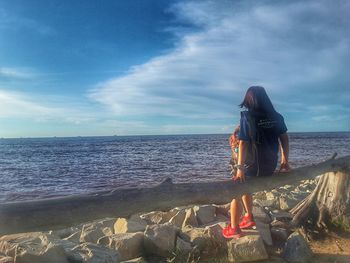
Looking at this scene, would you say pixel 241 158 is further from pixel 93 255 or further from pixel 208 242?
pixel 93 255

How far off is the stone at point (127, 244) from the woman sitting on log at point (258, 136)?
54.9 inches

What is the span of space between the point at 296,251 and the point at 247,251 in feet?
2.52

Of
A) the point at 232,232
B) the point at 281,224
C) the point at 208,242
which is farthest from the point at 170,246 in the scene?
the point at 281,224

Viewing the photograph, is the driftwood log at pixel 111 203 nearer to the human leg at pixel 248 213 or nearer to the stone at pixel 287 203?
the human leg at pixel 248 213

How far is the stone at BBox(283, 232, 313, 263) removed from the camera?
5422mm

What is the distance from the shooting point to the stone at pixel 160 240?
5.67 meters

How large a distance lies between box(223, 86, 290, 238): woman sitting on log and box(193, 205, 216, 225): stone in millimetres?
1295

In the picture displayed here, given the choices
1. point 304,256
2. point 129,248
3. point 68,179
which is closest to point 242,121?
point 304,256

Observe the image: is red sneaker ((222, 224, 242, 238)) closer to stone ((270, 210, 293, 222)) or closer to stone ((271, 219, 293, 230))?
stone ((271, 219, 293, 230))

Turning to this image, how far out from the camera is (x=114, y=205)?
376cm

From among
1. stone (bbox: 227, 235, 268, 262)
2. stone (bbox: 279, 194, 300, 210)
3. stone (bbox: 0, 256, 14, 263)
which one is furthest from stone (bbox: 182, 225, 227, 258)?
stone (bbox: 279, 194, 300, 210)

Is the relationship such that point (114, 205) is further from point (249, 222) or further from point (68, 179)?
point (68, 179)

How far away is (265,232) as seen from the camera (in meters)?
6.05

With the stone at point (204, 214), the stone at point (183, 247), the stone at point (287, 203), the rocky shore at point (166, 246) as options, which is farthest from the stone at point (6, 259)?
the stone at point (287, 203)
